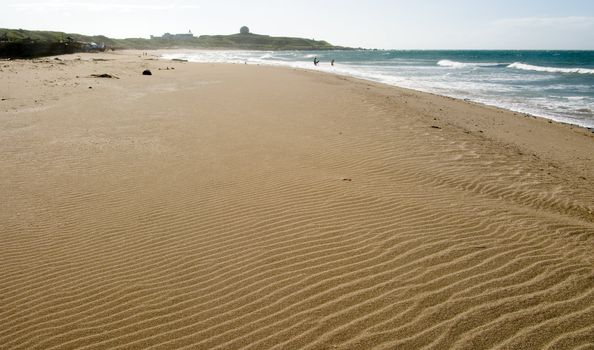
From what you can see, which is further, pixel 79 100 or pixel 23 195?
pixel 79 100

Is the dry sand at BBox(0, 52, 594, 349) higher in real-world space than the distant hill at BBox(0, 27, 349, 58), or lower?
lower

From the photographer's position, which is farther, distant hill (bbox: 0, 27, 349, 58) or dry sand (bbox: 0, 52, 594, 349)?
distant hill (bbox: 0, 27, 349, 58)

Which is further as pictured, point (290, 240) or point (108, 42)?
point (108, 42)

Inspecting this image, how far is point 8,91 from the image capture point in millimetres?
16828

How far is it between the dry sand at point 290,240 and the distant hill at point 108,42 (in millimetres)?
44291

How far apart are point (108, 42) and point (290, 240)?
11837 centimetres

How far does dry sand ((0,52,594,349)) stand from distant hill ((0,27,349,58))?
4429cm

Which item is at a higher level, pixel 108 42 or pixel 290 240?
pixel 108 42

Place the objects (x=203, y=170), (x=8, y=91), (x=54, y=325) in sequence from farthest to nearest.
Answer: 1. (x=8, y=91)
2. (x=203, y=170)
3. (x=54, y=325)

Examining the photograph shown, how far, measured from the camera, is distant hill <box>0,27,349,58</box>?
45.9 metres

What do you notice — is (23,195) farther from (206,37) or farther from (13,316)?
(206,37)

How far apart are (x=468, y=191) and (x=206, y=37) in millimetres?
185350

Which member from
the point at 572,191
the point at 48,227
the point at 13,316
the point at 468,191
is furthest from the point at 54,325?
the point at 572,191

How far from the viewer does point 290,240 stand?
16.7 ft
